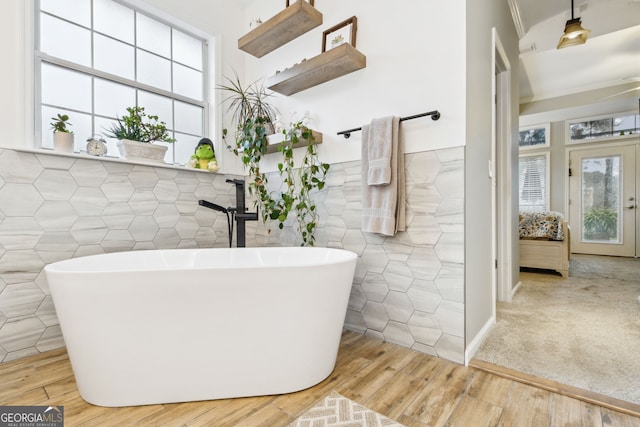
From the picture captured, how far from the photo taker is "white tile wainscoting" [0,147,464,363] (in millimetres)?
1710

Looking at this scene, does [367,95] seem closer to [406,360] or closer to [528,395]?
[406,360]

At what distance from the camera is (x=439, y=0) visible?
5.82 ft

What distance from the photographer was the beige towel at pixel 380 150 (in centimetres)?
185

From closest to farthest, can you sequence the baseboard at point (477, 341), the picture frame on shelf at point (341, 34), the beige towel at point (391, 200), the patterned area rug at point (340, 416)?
the patterned area rug at point (340, 416) < the baseboard at point (477, 341) < the beige towel at point (391, 200) < the picture frame on shelf at point (341, 34)

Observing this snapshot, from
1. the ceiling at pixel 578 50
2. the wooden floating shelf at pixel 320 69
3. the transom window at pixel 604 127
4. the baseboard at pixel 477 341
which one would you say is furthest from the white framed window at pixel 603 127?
the wooden floating shelf at pixel 320 69

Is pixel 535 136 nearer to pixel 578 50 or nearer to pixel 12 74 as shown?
pixel 578 50

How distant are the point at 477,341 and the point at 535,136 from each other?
19.7 ft

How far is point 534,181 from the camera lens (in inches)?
243

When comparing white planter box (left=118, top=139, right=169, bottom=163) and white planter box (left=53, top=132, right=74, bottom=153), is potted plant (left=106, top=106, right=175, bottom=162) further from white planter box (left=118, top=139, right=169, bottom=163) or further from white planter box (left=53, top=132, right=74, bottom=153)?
white planter box (left=53, top=132, right=74, bottom=153)

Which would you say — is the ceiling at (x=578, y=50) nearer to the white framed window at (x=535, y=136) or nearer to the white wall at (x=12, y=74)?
the white framed window at (x=535, y=136)

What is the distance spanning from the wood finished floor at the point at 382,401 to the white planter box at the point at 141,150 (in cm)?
134

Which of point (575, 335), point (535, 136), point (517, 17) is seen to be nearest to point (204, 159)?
point (575, 335)

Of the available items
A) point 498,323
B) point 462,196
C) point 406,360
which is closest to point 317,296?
point 406,360

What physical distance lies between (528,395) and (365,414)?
2.51 ft
